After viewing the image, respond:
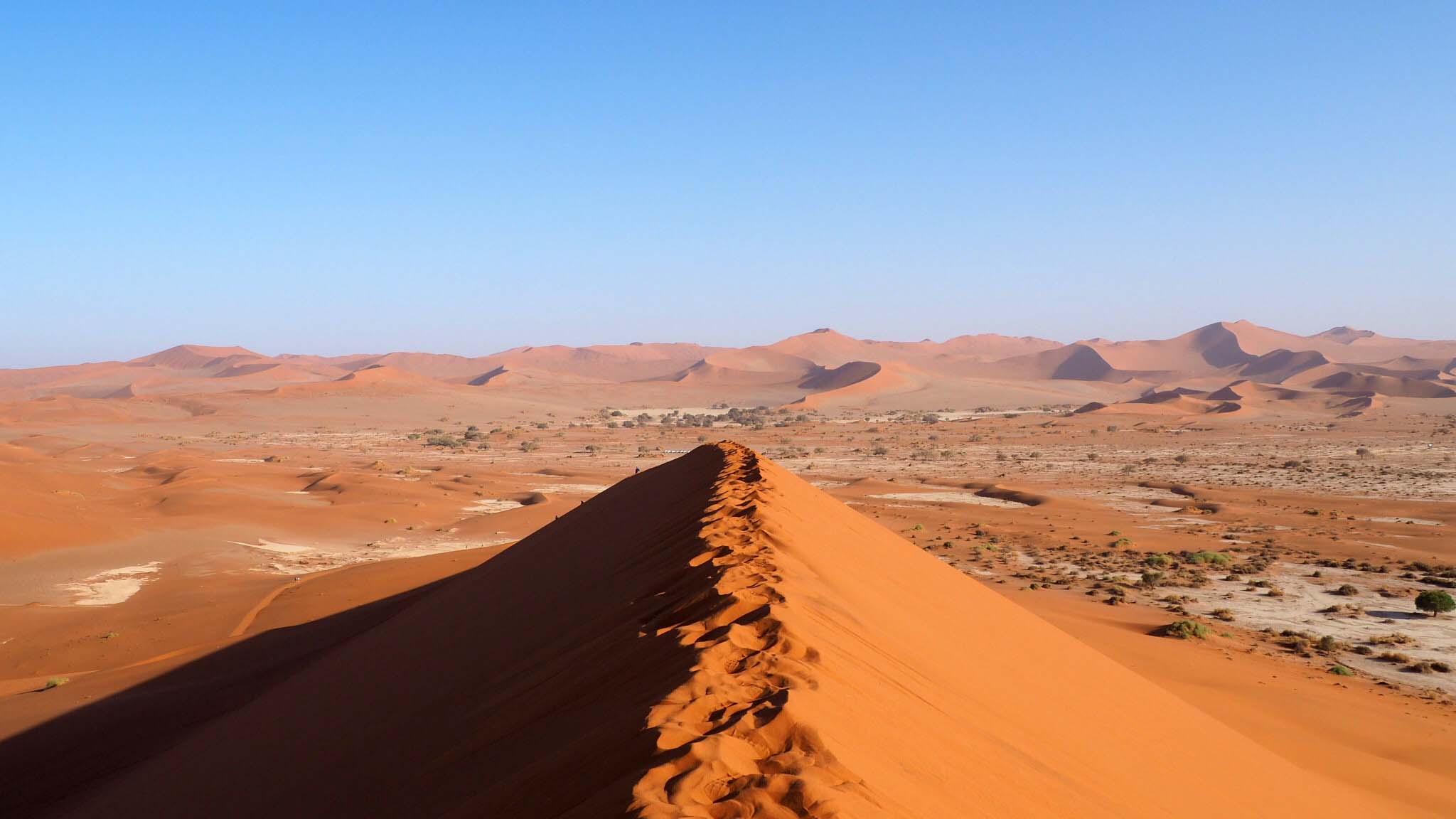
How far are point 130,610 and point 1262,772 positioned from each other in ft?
56.3

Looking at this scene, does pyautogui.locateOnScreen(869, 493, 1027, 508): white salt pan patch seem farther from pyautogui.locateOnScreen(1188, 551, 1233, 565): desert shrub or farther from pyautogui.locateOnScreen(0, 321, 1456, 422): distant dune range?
pyautogui.locateOnScreen(0, 321, 1456, 422): distant dune range

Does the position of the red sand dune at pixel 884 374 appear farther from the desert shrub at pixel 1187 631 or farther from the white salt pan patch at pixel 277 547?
the desert shrub at pixel 1187 631

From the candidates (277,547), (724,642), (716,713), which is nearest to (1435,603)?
(724,642)

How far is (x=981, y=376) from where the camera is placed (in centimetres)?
14438

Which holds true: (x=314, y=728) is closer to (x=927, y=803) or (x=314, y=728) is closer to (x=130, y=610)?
(x=927, y=803)

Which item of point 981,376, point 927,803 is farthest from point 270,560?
point 981,376

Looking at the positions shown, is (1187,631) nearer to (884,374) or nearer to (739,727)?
(739,727)

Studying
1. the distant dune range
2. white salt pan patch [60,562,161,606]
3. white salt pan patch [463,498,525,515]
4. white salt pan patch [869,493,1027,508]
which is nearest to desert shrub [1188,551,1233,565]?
white salt pan patch [869,493,1027,508]

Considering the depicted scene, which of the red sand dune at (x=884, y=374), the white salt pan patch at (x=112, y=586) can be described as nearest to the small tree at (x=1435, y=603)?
the white salt pan patch at (x=112, y=586)

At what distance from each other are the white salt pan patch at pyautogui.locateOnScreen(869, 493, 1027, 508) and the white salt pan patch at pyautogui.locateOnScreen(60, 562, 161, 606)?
2210 cm

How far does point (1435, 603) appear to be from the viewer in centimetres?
1480

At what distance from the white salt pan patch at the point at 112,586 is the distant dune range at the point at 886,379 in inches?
2516

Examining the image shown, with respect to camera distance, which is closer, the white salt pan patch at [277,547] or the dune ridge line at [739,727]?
the dune ridge line at [739,727]

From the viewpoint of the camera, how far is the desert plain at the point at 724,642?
12.3ft
